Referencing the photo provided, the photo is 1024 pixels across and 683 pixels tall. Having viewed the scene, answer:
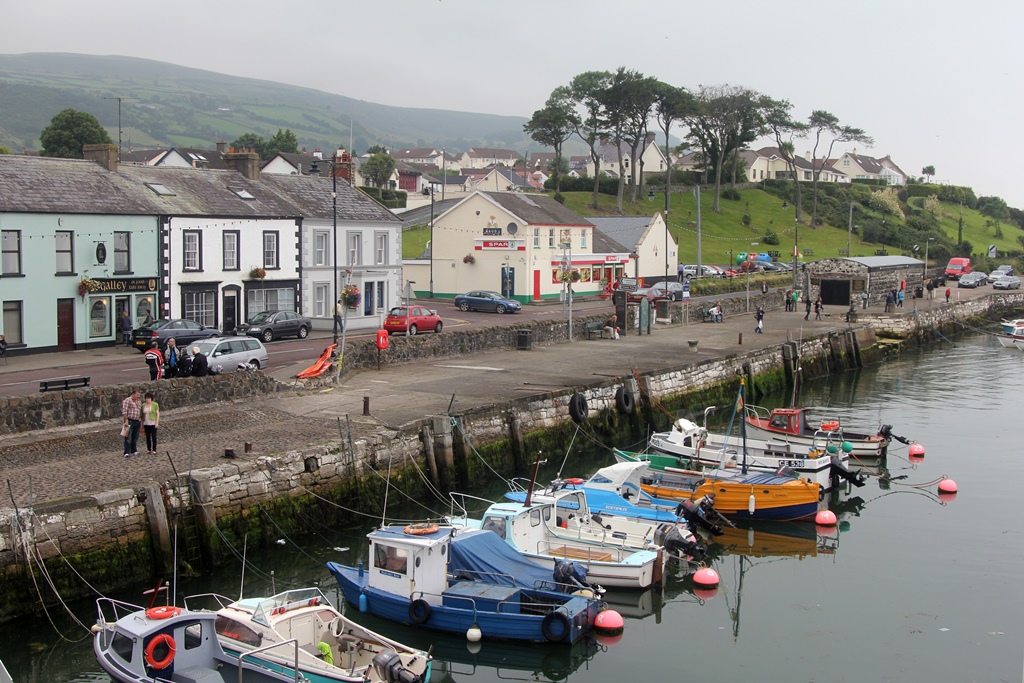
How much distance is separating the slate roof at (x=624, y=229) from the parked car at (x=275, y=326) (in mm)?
35536

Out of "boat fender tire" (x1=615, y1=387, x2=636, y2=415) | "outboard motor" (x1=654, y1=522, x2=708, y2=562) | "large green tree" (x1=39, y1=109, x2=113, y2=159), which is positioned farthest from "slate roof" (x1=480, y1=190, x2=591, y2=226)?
"outboard motor" (x1=654, y1=522, x2=708, y2=562)

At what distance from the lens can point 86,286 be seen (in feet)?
130

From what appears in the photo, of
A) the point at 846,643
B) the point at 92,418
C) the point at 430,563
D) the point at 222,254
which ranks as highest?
the point at 222,254

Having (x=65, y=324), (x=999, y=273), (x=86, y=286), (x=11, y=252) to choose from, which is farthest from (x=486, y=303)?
(x=999, y=273)

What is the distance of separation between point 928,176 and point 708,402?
166378 millimetres

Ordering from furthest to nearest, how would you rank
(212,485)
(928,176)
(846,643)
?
(928,176) < (212,485) < (846,643)

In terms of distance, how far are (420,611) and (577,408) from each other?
1500 centimetres

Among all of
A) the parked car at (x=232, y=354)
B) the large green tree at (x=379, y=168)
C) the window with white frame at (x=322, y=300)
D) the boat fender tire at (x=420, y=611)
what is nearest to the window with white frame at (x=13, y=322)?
the parked car at (x=232, y=354)

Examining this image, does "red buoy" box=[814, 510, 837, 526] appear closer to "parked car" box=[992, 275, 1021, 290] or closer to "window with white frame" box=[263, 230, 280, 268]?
"window with white frame" box=[263, 230, 280, 268]

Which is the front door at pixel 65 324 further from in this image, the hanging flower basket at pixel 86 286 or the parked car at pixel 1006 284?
the parked car at pixel 1006 284

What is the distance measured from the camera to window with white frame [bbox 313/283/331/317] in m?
51.7

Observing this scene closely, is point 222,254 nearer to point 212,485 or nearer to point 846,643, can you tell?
point 212,485

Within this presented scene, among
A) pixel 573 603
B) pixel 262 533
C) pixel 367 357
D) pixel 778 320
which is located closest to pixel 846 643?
pixel 573 603

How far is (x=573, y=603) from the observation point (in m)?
19.5
